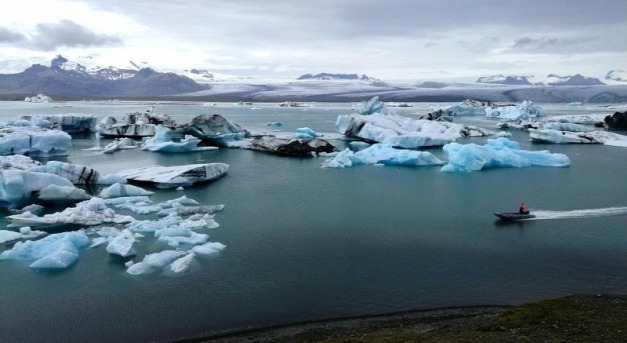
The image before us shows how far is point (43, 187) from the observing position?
1305cm

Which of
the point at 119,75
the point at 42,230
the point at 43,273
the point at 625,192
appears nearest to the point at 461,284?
the point at 43,273

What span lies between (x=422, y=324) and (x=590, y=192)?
10690mm

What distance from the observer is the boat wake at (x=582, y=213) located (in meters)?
12.4

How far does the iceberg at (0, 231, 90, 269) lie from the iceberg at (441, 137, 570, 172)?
12.6 meters

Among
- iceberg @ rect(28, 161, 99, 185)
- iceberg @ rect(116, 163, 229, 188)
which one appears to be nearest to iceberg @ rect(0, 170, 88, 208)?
iceberg @ rect(28, 161, 99, 185)

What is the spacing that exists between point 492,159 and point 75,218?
14.0 metres

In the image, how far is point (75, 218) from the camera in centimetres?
1141

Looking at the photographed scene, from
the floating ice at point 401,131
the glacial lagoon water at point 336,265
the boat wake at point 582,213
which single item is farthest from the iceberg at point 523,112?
the boat wake at point 582,213

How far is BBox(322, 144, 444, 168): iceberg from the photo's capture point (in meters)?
19.6

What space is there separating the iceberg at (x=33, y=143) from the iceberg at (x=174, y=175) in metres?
7.31

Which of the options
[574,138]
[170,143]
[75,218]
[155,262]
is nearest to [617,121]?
[574,138]

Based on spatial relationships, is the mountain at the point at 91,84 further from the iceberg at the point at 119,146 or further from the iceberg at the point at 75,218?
the iceberg at the point at 75,218

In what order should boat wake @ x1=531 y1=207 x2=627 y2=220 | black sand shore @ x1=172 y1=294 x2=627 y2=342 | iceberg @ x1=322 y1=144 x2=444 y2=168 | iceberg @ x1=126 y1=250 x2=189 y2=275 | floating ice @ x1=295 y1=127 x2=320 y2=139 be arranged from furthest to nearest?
1. floating ice @ x1=295 y1=127 x2=320 y2=139
2. iceberg @ x1=322 y1=144 x2=444 y2=168
3. boat wake @ x1=531 y1=207 x2=627 y2=220
4. iceberg @ x1=126 y1=250 x2=189 y2=275
5. black sand shore @ x1=172 y1=294 x2=627 y2=342

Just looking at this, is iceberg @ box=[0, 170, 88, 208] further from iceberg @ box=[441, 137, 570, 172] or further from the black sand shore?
iceberg @ box=[441, 137, 570, 172]
